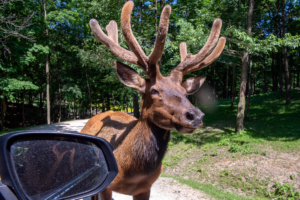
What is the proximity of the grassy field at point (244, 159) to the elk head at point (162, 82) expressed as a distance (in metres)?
4.45

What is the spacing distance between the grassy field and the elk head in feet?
14.6

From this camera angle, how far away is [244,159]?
7.83 metres

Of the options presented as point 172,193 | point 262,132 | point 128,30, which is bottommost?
point 172,193

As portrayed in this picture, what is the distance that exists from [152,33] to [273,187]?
8002 millimetres

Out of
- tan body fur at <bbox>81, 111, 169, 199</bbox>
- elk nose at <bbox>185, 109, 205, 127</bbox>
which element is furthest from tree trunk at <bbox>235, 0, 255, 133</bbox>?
elk nose at <bbox>185, 109, 205, 127</bbox>

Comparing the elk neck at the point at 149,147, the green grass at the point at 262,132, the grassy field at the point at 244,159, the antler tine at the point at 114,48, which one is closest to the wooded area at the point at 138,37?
the green grass at the point at 262,132

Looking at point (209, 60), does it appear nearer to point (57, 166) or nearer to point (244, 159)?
point (57, 166)

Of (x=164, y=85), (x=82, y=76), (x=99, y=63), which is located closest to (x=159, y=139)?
(x=164, y=85)

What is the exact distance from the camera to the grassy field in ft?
21.0

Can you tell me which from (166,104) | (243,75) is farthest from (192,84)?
(243,75)

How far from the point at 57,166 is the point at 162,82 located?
150 cm

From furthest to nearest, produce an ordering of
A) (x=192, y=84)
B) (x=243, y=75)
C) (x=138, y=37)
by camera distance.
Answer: (x=243, y=75), (x=138, y=37), (x=192, y=84)

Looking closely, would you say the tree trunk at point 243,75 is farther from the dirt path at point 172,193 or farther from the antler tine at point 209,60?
the antler tine at point 209,60

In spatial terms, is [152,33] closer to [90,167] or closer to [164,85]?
[164,85]
